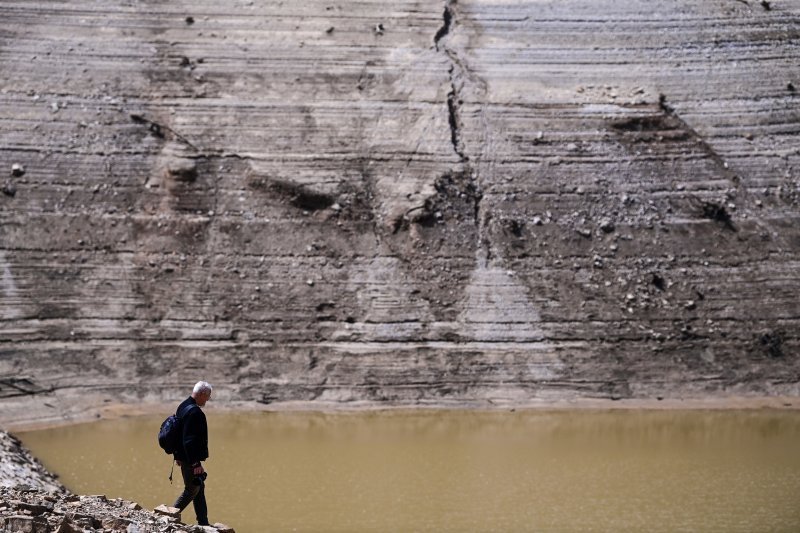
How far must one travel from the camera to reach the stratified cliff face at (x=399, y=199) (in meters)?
20.3

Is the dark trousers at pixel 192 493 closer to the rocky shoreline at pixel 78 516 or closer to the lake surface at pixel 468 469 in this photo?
the rocky shoreline at pixel 78 516

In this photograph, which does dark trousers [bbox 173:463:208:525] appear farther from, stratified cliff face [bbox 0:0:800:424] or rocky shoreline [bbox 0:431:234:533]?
stratified cliff face [bbox 0:0:800:424]

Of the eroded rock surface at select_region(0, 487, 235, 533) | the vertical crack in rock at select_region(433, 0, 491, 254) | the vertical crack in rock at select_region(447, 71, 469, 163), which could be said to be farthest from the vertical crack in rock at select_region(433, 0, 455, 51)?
the eroded rock surface at select_region(0, 487, 235, 533)

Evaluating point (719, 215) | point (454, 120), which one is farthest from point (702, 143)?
point (454, 120)

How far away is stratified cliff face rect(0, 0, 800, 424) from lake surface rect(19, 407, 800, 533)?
3.44 ft

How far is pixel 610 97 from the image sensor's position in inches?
927

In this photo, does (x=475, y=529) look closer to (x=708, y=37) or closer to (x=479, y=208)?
(x=479, y=208)

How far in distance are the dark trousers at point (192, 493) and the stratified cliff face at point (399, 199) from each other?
27.4 feet

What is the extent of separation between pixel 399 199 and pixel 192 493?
11217mm

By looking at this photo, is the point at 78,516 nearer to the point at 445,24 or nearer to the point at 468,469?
the point at 468,469

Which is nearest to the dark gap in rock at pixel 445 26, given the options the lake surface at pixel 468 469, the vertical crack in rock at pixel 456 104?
the vertical crack in rock at pixel 456 104

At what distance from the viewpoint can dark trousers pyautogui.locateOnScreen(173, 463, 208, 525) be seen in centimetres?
1118

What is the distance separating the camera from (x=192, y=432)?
36.2 ft

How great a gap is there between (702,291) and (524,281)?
9.39 feet
